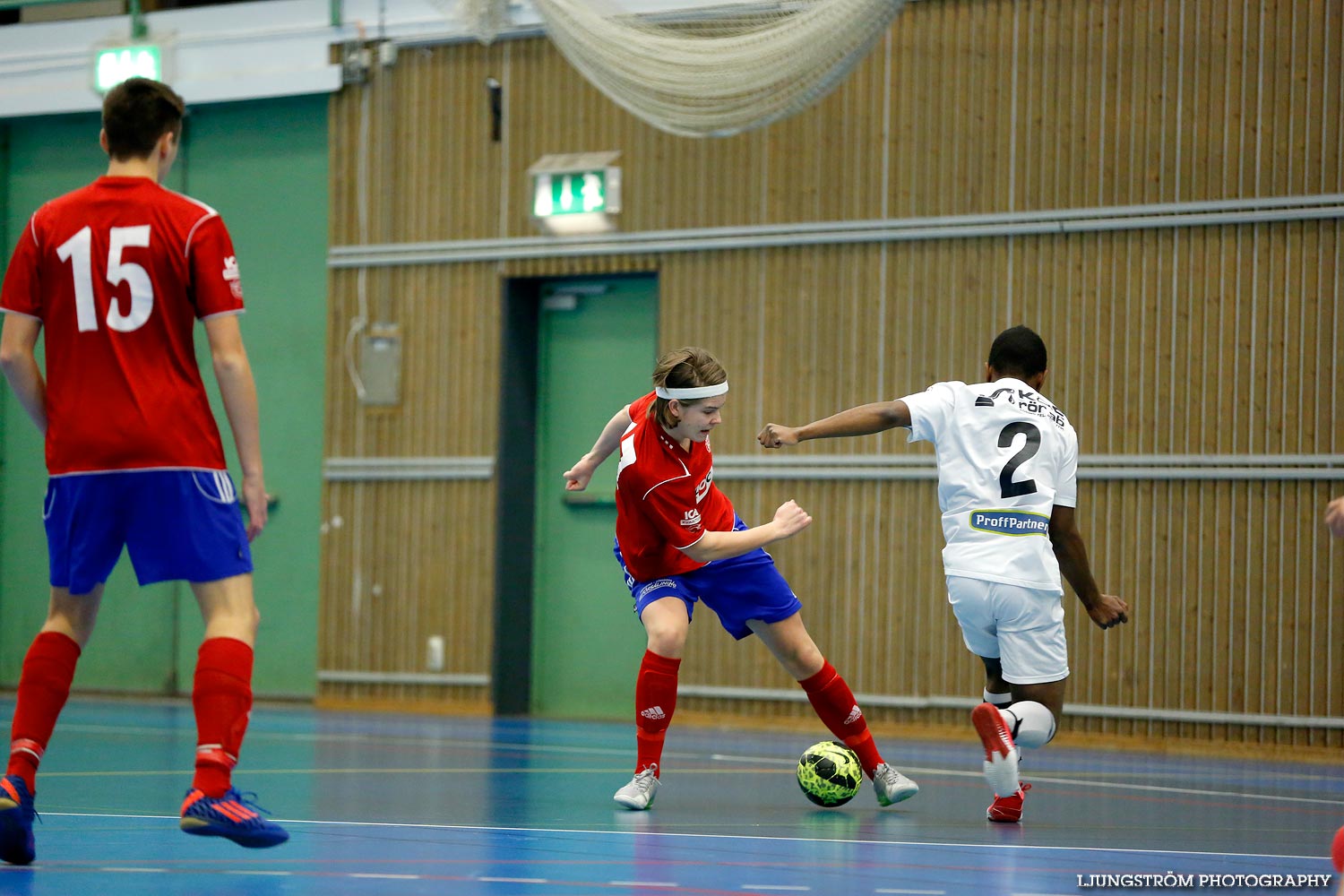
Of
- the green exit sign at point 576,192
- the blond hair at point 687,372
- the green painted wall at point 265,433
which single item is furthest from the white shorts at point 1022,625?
the green painted wall at point 265,433

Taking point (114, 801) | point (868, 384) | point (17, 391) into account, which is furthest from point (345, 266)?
point (17, 391)

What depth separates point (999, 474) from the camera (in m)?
5.14

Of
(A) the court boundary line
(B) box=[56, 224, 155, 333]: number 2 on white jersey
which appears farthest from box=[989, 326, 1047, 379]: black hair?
(B) box=[56, 224, 155, 333]: number 2 on white jersey

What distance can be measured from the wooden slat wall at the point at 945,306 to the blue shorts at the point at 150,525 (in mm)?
6965

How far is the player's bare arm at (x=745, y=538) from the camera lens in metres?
4.85

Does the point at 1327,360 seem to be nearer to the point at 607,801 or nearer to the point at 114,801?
the point at 607,801

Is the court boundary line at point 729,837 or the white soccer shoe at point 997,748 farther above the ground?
the white soccer shoe at point 997,748

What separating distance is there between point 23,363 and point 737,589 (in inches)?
105

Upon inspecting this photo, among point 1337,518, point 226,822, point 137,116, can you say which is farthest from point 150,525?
point 1337,518

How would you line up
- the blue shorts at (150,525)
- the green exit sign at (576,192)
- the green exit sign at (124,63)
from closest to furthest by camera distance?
the blue shorts at (150,525)
the green exit sign at (576,192)
the green exit sign at (124,63)

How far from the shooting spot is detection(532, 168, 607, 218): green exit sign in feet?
36.1

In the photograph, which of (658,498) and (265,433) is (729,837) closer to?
(658,498)

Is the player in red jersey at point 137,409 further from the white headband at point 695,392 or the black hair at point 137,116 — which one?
the white headband at point 695,392

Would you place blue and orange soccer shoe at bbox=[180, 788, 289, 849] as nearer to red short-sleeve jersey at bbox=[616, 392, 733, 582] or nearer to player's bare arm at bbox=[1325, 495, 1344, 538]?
red short-sleeve jersey at bbox=[616, 392, 733, 582]
